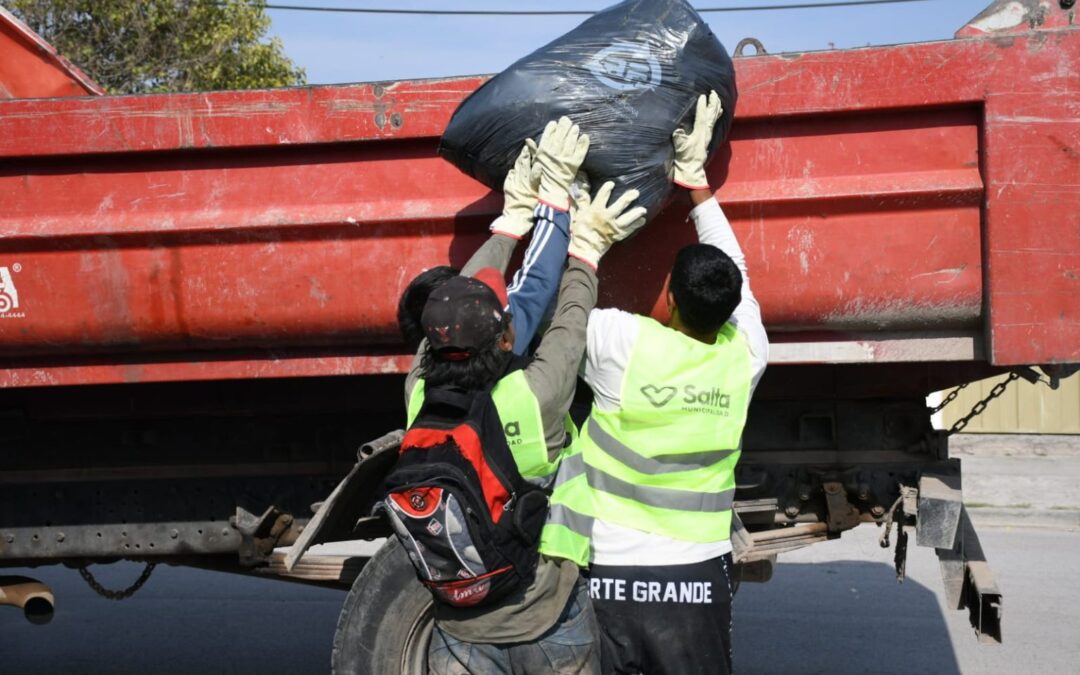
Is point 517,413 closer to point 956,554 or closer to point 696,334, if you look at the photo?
point 696,334

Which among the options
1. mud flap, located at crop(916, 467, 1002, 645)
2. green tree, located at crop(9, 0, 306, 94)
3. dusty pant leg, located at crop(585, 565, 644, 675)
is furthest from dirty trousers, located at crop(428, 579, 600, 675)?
green tree, located at crop(9, 0, 306, 94)

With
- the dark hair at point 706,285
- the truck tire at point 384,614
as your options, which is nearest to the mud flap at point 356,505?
the truck tire at point 384,614

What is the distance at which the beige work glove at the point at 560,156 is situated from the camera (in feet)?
9.75

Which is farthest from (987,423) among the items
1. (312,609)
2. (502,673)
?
(502,673)

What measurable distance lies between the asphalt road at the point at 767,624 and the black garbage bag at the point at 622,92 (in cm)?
303

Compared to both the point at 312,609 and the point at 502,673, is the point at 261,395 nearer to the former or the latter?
the point at 502,673

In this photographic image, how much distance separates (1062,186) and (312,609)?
464cm

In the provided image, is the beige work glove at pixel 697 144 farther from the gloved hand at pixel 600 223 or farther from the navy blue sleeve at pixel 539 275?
the navy blue sleeve at pixel 539 275

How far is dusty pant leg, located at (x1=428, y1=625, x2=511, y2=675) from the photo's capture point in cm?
266

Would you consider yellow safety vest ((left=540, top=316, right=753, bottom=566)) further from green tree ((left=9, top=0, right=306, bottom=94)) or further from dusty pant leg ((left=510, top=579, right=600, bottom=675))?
green tree ((left=9, top=0, right=306, bottom=94))

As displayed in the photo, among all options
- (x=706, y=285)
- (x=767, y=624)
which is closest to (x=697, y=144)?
(x=706, y=285)

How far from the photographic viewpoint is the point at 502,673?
8.77 feet

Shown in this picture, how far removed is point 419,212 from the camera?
131 inches

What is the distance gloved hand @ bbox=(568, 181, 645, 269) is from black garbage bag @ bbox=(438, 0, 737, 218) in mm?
38
